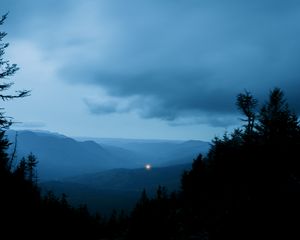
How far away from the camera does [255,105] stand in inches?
1660

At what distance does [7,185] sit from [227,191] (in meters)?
15.8

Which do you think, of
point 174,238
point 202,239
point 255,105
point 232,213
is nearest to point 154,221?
point 174,238

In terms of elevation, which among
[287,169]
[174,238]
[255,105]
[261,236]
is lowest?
[174,238]

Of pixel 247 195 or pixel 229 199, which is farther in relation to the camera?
pixel 229 199

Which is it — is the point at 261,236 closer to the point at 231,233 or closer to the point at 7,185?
the point at 231,233

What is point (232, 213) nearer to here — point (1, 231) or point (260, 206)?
point (260, 206)

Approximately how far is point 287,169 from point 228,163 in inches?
230

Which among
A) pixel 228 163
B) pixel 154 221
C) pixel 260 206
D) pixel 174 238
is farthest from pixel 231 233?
pixel 228 163

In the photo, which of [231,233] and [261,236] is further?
[231,233]

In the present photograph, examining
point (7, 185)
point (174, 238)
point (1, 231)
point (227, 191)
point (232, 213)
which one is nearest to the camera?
point (1, 231)

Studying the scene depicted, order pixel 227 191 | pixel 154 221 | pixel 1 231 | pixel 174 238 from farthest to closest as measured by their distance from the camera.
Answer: pixel 227 191 → pixel 154 221 → pixel 174 238 → pixel 1 231

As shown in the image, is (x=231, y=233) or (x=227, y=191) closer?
(x=231, y=233)

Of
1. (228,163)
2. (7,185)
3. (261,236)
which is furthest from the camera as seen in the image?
(228,163)

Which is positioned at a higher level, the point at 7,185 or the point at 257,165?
the point at 257,165
